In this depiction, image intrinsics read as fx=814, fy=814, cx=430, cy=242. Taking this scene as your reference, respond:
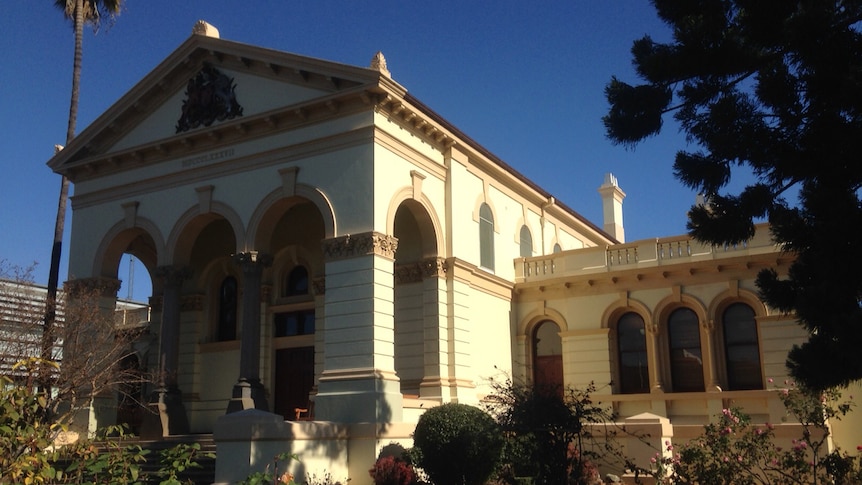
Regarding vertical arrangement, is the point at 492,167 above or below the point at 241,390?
above

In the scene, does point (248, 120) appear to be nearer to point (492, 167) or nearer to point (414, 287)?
point (414, 287)

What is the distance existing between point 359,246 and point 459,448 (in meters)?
5.64

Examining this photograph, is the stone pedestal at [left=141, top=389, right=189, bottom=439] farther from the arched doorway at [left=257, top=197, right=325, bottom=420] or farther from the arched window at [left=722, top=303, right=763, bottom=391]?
the arched window at [left=722, top=303, right=763, bottom=391]

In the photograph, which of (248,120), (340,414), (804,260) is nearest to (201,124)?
(248,120)

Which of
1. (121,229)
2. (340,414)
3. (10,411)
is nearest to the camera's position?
(10,411)

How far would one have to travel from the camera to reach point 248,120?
22328 millimetres

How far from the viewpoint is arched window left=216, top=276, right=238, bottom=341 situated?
2648 centimetres

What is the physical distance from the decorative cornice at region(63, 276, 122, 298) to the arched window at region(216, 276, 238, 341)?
3.27m

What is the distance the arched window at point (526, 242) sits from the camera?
28.8 metres

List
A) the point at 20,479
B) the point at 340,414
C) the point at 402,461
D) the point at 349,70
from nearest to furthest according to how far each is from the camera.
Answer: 1. the point at 20,479
2. the point at 402,461
3. the point at 340,414
4. the point at 349,70

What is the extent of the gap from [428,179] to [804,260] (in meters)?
12.6

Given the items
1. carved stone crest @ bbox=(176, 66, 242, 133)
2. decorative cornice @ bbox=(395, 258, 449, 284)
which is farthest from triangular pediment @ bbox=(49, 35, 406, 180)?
decorative cornice @ bbox=(395, 258, 449, 284)

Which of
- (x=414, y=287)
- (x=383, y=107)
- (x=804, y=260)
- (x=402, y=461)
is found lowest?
(x=402, y=461)

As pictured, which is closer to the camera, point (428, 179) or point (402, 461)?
point (402, 461)
